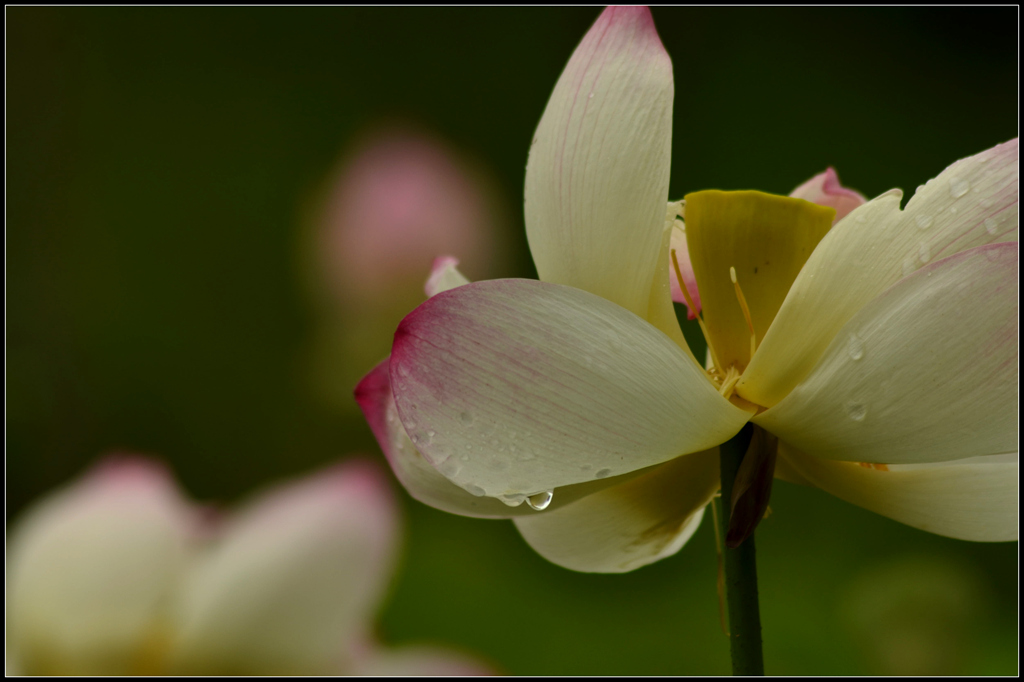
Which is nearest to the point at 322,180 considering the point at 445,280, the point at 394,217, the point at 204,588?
the point at 394,217

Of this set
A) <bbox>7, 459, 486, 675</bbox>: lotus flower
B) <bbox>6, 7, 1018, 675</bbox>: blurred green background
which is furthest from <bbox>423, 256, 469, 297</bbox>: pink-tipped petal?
<bbox>6, 7, 1018, 675</bbox>: blurred green background

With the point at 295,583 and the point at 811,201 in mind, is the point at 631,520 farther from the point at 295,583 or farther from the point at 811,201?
the point at 295,583

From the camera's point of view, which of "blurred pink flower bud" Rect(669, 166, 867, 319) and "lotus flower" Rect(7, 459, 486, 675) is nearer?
"blurred pink flower bud" Rect(669, 166, 867, 319)

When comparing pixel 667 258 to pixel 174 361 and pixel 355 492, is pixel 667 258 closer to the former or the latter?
pixel 355 492

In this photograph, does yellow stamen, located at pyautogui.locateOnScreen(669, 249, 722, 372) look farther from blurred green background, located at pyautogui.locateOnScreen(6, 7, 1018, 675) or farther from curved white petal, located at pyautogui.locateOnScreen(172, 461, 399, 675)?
blurred green background, located at pyautogui.locateOnScreen(6, 7, 1018, 675)

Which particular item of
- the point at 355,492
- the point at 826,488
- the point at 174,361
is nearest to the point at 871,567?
the point at 355,492
